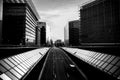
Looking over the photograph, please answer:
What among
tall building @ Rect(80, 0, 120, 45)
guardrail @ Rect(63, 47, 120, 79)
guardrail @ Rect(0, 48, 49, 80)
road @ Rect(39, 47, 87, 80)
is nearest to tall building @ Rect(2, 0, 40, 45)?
tall building @ Rect(80, 0, 120, 45)

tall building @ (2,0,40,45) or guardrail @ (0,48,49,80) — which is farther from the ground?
tall building @ (2,0,40,45)

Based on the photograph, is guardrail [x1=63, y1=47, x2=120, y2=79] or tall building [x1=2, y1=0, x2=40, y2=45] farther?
tall building [x1=2, y1=0, x2=40, y2=45]

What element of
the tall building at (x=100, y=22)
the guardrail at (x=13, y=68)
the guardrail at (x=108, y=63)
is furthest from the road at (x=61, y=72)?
the tall building at (x=100, y=22)

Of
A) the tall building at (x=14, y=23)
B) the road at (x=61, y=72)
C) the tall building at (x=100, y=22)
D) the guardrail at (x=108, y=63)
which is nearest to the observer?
the guardrail at (x=108, y=63)

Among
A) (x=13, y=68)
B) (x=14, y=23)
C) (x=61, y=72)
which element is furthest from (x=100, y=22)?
(x=13, y=68)

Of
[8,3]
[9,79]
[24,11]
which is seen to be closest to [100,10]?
[24,11]

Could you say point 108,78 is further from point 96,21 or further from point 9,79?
point 96,21

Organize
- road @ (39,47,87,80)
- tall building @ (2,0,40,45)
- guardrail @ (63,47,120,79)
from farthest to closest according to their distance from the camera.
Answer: tall building @ (2,0,40,45)
road @ (39,47,87,80)
guardrail @ (63,47,120,79)

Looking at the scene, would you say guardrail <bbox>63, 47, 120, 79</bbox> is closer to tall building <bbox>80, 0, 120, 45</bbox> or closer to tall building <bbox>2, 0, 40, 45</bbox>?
tall building <bbox>80, 0, 120, 45</bbox>

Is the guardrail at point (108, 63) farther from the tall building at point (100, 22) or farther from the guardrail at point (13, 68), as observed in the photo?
the tall building at point (100, 22)

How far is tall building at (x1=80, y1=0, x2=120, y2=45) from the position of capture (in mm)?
81062

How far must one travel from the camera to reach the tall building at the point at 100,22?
266ft

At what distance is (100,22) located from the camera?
9219cm

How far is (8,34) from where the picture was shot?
278ft
